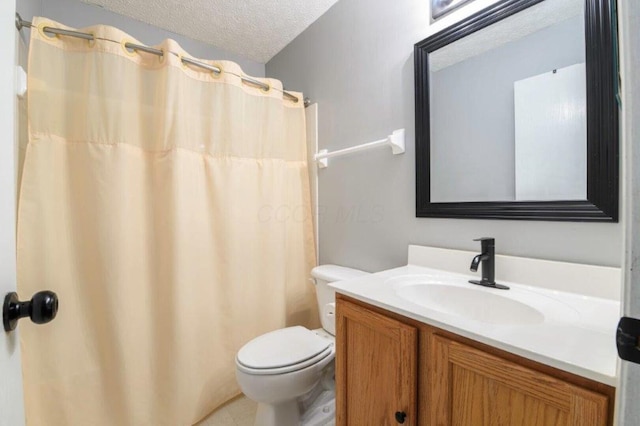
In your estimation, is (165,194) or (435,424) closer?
(435,424)

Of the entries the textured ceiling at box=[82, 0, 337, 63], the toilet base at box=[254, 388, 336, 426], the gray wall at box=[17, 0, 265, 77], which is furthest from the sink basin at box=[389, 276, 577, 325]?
the gray wall at box=[17, 0, 265, 77]

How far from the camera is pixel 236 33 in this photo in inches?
71.8

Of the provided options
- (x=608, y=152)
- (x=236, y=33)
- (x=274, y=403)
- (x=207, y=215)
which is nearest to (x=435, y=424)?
(x=274, y=403)

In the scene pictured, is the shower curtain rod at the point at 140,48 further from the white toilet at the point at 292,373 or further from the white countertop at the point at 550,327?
the white countertop at the point at 550,327

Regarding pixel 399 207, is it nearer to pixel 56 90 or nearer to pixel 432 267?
pixel 432 267

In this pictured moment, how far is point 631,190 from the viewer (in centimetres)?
30

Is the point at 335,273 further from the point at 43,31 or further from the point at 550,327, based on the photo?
the point at 43,31

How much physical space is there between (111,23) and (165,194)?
1.16m

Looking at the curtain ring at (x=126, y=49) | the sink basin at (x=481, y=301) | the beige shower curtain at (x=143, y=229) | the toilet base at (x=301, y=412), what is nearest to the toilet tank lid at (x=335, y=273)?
the beige shower curtain at (x=143, y=229)

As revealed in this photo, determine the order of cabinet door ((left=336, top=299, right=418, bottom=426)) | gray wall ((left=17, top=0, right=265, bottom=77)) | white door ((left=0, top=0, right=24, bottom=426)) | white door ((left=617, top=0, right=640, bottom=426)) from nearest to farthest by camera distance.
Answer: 1. white door ((left=617, top=0, right=640, bottom=426))
2. white door ((left=0, top=0, right=24, bottom=426))
3. cabinet door ((left=336, top=299, right=418, bottom=426))
4. gray wall ((left=17, top=0, right=265, bottom=77))

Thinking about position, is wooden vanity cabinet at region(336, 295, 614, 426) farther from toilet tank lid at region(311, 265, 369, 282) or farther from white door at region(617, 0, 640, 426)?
toilet tank lid at region(311, 265, 369, 282)

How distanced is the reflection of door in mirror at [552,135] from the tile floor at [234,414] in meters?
1.66

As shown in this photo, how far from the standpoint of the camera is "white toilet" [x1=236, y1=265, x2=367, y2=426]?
1.13 metres

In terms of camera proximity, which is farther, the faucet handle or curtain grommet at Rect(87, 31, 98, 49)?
curtain grommet at Rect(87, 31, 98, 49)
